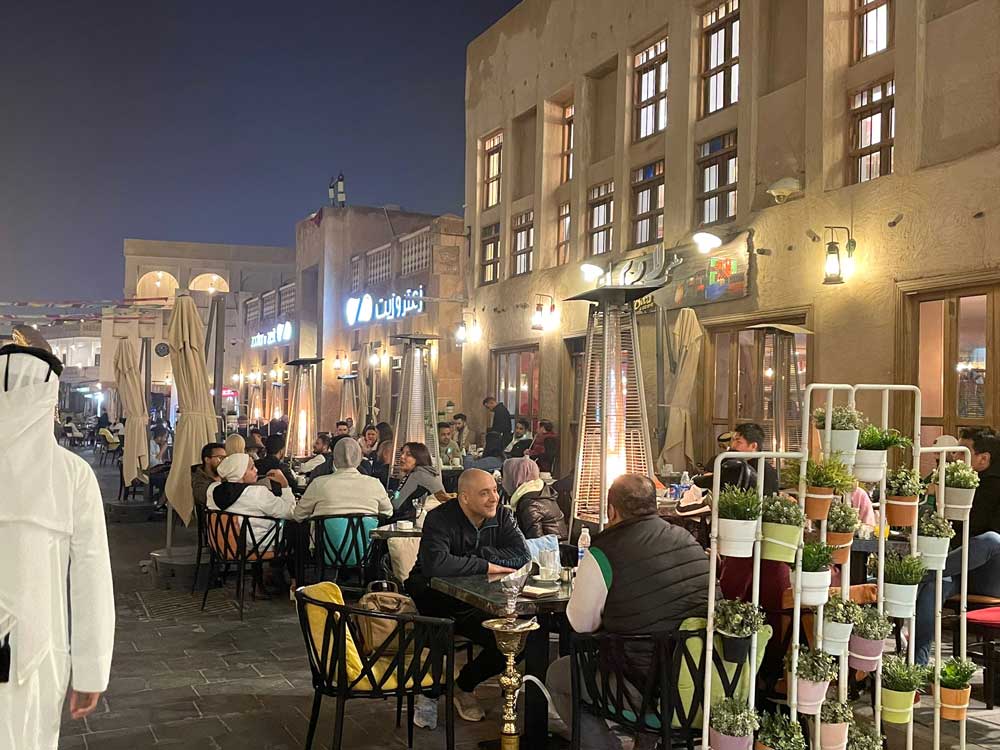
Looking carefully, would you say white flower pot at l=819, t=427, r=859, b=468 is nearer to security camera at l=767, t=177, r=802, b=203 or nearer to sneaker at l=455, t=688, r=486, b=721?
sneaker at l=455, t=688, r=486, b=721

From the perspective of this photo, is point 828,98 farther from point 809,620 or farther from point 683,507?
point 809,620

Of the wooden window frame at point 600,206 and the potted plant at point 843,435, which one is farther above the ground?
the wooden window frame at point 600,206

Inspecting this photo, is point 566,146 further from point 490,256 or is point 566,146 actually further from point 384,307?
point 384,307

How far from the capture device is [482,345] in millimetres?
17344

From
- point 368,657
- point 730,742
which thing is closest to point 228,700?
point 368,657

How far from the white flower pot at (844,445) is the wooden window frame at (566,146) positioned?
39.2ft

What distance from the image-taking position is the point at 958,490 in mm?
4301

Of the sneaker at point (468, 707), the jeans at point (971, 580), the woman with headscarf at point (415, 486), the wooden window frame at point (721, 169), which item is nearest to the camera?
the sneaker at point (468, 707)

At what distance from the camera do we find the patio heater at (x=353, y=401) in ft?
64.6

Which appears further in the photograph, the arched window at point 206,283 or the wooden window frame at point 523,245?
the arched window at point 206,283

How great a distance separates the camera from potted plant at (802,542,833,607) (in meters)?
3.58

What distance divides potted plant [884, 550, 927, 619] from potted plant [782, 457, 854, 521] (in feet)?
1.88

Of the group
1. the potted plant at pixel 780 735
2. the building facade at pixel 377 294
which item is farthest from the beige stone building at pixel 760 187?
the potted plant at pixel 780 735

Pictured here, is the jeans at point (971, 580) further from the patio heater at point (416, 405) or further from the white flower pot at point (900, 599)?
the patio heater at point (416, 405)
